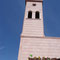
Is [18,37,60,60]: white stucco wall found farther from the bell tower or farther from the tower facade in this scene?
the bell tower

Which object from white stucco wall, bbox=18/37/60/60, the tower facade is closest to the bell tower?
the tower facade

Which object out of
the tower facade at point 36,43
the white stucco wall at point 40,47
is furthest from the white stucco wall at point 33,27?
the white stucco wall at point 40,47

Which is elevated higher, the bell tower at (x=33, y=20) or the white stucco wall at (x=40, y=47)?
the bell tower at (x=33, y=20)

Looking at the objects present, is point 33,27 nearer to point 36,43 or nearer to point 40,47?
point 36,43

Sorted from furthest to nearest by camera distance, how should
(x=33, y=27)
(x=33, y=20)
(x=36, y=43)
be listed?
1. (x=33, y=20)
2. (x=33, y=27)
3. (x=36, y=43)

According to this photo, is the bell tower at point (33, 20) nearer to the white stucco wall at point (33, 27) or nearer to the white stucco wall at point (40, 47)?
the white stucco wall at point (33, 27)

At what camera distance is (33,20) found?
48.8ft

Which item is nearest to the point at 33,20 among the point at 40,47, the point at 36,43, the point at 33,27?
the point at 33,27

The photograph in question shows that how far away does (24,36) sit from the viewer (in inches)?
483

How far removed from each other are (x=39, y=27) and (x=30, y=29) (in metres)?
1.33

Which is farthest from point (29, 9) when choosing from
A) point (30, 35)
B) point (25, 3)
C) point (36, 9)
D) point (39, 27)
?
point (30, 35)

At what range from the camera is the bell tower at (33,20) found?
13.4 m

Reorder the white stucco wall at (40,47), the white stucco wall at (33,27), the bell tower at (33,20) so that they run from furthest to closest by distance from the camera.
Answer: the bell tower at (33,20) < the white stucco wall at (33,27) < the white stucco wall at (40,47)

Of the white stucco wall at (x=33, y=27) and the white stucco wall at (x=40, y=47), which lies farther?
the white stucco wall at (x=33, y=27)
